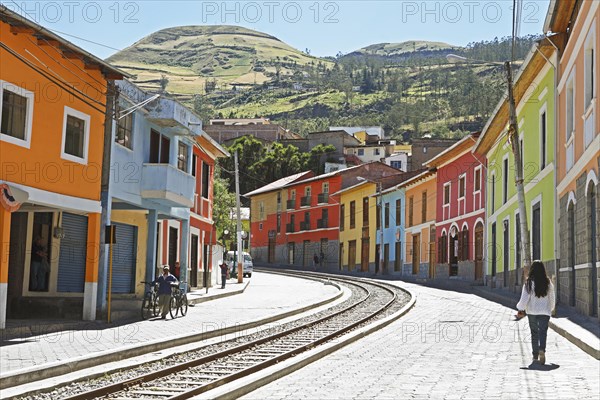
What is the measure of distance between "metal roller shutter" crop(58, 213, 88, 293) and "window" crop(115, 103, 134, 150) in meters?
2.30

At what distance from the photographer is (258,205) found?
8362 cm

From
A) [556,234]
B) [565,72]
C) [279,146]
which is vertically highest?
[279,146]

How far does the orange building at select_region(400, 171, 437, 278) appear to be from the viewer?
50219mm

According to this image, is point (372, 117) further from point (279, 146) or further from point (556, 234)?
point (556, 234)

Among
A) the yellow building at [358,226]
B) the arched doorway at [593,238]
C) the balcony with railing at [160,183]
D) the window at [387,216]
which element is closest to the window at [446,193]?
the yellow building at [358,226]

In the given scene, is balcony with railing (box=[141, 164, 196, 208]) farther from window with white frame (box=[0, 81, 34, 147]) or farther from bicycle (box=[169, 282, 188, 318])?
window with white frame (box=[0, 81, 34, 147])

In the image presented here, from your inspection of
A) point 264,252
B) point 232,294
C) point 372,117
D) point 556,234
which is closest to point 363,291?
point 232,294

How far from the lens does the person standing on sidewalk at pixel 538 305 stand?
12.4 metres

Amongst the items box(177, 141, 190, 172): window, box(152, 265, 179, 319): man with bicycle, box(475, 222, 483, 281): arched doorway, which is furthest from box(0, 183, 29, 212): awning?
box(475, 222, 483, 281): arched doorway

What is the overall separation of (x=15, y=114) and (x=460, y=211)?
101 ft

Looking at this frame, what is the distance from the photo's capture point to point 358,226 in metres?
64.6

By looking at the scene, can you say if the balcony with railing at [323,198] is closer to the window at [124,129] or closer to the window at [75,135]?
the window at [124,129]

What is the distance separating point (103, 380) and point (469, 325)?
36.4 feet

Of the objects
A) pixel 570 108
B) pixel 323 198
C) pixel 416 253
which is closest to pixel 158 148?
pixel 570 108
